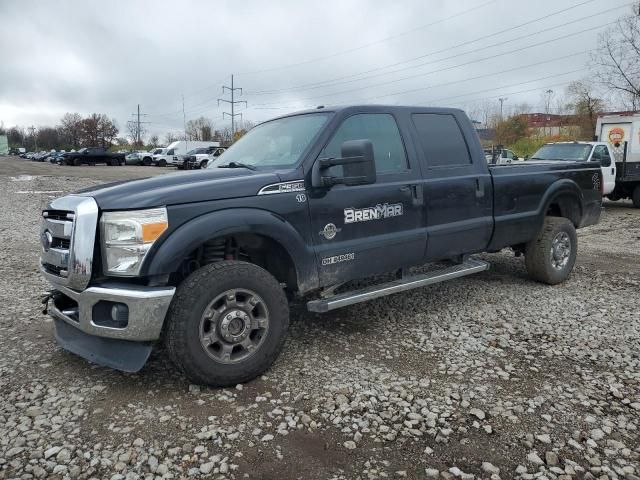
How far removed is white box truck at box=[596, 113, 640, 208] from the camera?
1397 centimetres

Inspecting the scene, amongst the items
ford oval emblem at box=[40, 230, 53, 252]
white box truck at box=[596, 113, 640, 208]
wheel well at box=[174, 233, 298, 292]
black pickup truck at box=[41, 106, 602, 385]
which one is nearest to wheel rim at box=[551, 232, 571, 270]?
black pickup truck at box=[41, 106, 602, 385]

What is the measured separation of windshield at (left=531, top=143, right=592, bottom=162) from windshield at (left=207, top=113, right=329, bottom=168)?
1109cm

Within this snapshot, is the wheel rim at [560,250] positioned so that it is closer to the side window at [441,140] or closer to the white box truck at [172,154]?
the side window at [441,140]

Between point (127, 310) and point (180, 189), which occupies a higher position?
point (180, 189)

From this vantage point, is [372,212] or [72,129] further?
[72,129]

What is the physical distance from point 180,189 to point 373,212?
1529 mm

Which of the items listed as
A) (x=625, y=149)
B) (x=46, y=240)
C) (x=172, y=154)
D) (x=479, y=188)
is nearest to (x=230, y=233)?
(x=46, y=240)

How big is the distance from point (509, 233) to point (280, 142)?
2.60 metres

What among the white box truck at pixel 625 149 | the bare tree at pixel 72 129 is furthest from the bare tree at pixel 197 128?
the white box truck at pixel 625 149

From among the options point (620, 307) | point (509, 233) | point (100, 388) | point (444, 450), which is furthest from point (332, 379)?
point (620, 307)

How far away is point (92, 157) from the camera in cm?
4850

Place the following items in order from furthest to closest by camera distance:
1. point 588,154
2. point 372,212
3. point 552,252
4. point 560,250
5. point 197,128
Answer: point 197,128, point 588,154, point 560,250, point 552,252, point 372,212

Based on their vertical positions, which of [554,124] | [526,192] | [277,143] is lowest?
[526,192]

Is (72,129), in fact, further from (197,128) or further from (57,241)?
(57,241)
